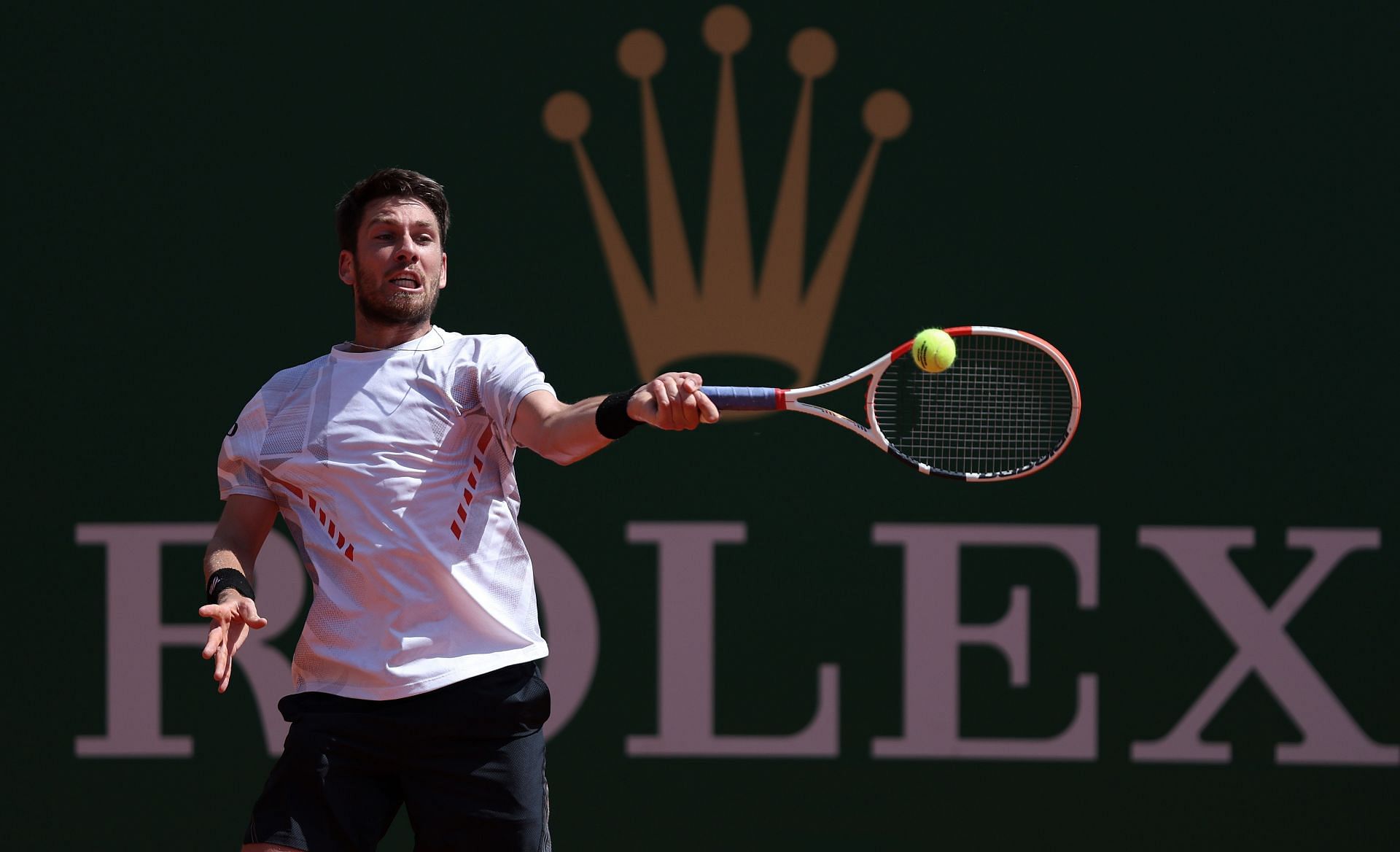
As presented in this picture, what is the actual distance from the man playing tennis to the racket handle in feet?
0.39

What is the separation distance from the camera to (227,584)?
207cm

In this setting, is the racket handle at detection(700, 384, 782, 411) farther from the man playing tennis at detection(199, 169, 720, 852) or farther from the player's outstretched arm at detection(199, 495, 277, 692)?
the player's outstretched arm at detection(199, 495, 277, 692)

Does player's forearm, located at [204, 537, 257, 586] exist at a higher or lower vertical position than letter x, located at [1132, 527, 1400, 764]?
higher

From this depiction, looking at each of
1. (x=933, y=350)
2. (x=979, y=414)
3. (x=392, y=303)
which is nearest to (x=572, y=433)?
(x=392, y=303)

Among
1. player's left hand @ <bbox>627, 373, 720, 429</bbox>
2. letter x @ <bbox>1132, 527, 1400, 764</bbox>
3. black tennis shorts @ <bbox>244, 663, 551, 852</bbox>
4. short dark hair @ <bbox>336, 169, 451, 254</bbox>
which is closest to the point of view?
player's left hand @ <bbox>627, 373, 720, 429</bbox>

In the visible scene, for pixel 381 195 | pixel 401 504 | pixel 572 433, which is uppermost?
pixel 381 195

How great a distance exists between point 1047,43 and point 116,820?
10.3ft

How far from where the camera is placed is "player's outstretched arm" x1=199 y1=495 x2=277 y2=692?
196 centimetres

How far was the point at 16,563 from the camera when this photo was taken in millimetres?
3406

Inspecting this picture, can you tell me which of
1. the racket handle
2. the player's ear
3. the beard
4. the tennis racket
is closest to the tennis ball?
the racket handle

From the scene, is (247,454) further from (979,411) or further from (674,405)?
(979,411)

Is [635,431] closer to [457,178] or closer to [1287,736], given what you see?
[457,178]

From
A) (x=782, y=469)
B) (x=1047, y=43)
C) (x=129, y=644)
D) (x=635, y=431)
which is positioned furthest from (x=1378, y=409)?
(x=129, y=644)

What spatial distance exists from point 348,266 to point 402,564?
548 mm
